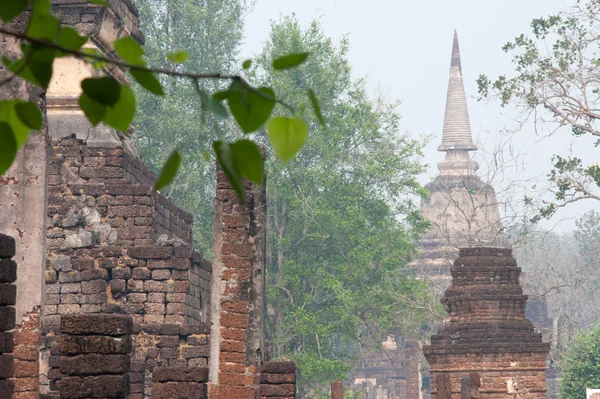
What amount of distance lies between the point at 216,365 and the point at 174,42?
2583 cm

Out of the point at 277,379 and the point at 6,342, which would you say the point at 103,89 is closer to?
the point at 6,342

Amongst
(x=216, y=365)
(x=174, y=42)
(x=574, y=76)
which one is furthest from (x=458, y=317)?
(x=174, y=42)

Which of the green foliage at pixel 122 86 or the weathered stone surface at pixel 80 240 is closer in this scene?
the green foliage at pixel 122 86

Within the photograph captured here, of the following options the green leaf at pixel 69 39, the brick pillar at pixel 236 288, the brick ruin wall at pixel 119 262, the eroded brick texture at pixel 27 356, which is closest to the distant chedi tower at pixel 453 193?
the brick ruin wall at pixel 119 262

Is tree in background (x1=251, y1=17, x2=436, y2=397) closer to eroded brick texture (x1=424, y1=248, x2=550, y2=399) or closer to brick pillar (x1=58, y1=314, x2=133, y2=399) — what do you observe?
eroded brick texture (x1=424, y1=248, x2=550, y2=399)

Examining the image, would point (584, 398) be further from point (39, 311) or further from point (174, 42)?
point (39, 311)

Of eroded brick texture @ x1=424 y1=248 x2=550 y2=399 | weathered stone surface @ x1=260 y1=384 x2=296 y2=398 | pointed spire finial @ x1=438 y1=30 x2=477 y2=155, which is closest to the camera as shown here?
weathered stone surface @ x1=260 y1=384 x2=296 y2=398

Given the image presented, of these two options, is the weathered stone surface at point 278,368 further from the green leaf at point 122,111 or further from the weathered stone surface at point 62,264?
the weathered stone surface at point 62,264

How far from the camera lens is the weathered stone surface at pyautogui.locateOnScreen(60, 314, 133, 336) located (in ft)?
17.0

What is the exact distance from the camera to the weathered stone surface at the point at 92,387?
202 inches

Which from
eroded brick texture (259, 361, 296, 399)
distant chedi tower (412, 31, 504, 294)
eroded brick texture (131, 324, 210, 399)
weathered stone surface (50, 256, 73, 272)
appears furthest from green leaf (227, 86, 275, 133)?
distant chedi tower (412, 31, 504, 294)

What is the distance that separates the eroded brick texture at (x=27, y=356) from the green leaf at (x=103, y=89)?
484 centimetres

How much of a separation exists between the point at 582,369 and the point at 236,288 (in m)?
17.6

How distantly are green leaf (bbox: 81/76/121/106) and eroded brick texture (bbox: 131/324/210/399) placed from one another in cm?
1114
